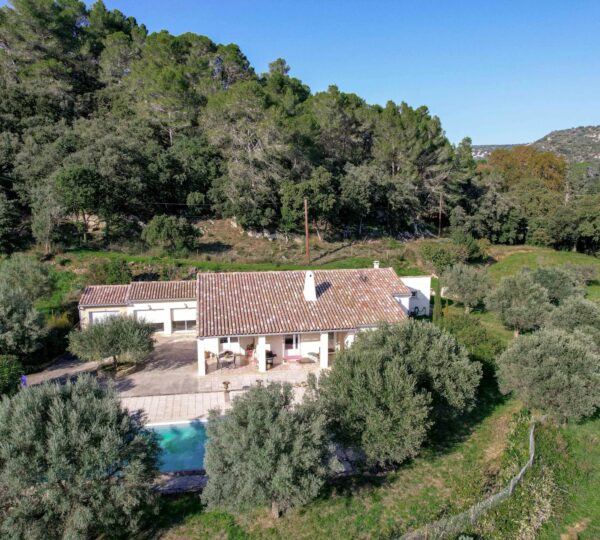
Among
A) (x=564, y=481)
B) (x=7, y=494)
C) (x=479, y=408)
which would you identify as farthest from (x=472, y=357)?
(x=7, y=494)

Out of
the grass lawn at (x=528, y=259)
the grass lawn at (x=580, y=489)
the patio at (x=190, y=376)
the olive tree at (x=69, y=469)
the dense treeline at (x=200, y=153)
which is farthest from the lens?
the grass lawn at (x=528, y=259)

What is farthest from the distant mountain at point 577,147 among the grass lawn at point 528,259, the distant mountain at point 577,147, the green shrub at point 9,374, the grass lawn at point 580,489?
the green shrub at point 9,374

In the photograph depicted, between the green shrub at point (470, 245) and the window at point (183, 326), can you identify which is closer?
the window at point (183, 326)

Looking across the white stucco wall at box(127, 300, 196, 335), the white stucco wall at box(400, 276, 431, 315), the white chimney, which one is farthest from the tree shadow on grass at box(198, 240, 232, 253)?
the white chimney

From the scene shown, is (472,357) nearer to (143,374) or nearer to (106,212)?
(143,374)

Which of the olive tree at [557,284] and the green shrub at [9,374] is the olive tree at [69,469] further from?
the olive tree at [557,284]
